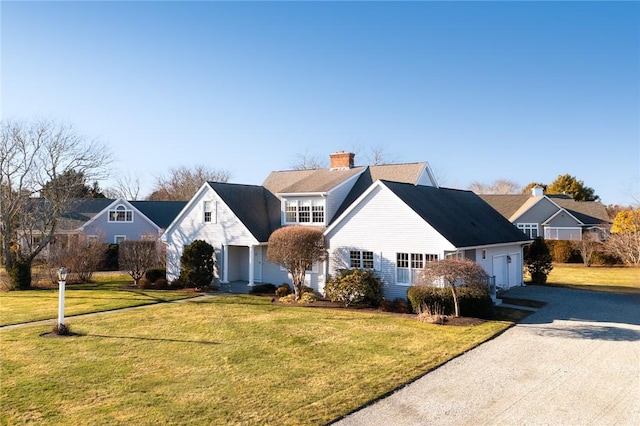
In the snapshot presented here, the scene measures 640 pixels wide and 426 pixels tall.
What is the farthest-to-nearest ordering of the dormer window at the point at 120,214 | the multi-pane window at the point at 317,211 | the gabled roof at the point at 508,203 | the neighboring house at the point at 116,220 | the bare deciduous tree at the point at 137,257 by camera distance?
the gabled roof at the point at 508,203, the dormer window at the point at 120,214, the neighboring house at the point at 116,220, the bare deciduous tree at the point at 137,257, the multi-pane window at the point at 317,211

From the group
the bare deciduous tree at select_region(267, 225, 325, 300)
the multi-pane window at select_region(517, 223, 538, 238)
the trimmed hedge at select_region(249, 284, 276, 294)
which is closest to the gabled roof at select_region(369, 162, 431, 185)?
the bare deciduous tree at select_region(267, 225, 325, 300)

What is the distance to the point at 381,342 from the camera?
1361 cm

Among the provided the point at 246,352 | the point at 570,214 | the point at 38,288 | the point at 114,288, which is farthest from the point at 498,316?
the point at 570,214

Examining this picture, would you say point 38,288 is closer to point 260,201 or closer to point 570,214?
point 260,201

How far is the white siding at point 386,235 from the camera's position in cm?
1959

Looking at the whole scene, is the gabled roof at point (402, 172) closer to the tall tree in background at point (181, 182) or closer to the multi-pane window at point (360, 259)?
the multi-pane window at point (360, 259)

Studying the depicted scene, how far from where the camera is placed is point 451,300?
17.6 metres

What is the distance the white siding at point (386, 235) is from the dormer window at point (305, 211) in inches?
117

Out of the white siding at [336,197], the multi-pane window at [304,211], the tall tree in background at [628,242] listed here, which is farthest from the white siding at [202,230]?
the tall tree in background at [628,242]

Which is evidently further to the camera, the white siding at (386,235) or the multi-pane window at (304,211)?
the multi-pane window at (304,211)

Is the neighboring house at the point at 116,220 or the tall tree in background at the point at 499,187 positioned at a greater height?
the tall tree in background at the point at 499,187

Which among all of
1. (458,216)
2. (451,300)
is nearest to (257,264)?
(458,216)

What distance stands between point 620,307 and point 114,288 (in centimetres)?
2581

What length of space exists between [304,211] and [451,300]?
10.6m
